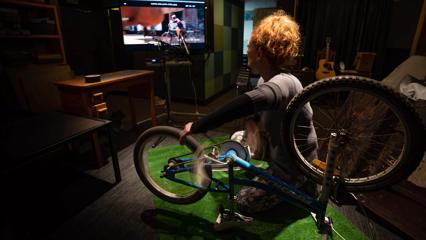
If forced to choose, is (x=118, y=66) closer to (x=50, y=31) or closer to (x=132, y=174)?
(x=50, y=31)

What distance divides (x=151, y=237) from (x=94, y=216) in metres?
0.45

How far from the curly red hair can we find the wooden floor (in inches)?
38.5

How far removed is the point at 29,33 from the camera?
2703 mm

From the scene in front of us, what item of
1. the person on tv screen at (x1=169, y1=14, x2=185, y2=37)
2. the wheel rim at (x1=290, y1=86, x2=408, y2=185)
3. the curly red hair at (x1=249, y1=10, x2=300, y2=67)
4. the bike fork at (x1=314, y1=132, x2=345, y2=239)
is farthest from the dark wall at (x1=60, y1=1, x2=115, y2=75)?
the bike fork at (x1=314, y1=132, x2=345, y2=239)

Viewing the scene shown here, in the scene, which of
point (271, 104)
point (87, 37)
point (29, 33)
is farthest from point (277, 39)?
point (87, 37)

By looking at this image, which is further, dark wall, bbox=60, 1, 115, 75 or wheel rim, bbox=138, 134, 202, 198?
dark wall, bbox=60, 1, 115, 75

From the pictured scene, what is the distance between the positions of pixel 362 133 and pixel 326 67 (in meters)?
3.28

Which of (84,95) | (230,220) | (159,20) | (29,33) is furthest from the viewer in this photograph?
(159,20)

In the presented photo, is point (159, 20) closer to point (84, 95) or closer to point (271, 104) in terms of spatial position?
point (84, 95)

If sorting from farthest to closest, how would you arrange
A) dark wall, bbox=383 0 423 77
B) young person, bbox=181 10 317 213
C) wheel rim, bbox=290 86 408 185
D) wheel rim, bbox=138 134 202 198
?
dark wall, bbox=383 0 423 77 < wheel rim, bbox=138 134 202 198 < young person, bbox=181 10 317 213 < wheel rim, bbox=290 86 408 185

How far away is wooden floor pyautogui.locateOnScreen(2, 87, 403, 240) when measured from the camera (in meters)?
1.39

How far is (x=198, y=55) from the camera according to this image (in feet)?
12.6

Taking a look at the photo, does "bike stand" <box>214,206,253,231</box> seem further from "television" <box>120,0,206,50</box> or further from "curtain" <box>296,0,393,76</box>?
"curtain" <box>296,0,393,76</box>

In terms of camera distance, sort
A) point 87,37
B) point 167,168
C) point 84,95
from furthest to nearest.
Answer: point 87,37
point 84,95
point 167,168
